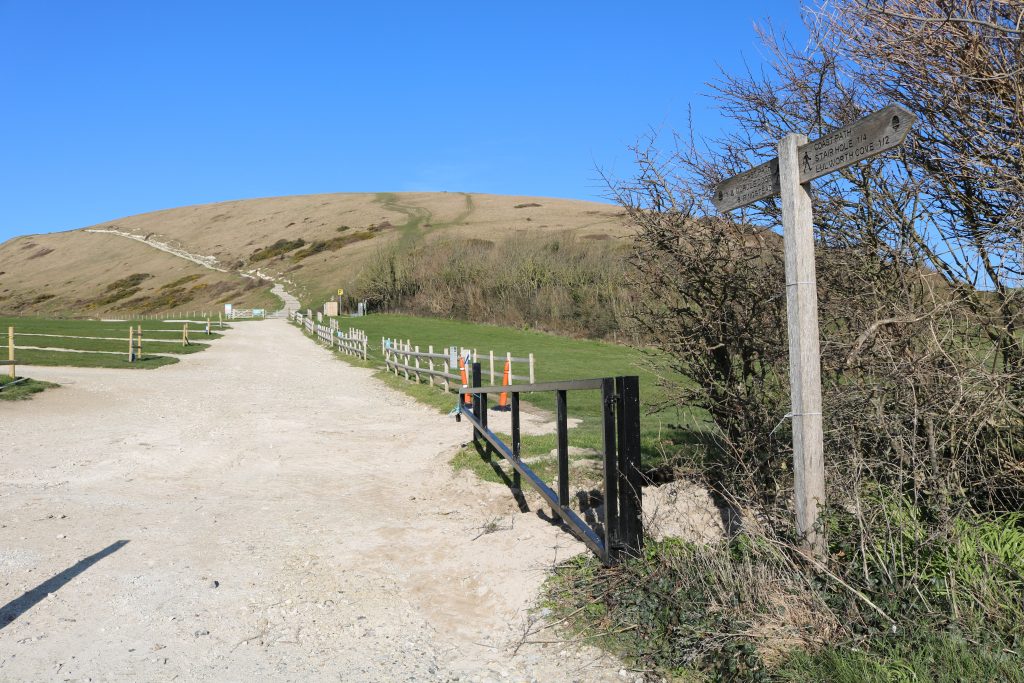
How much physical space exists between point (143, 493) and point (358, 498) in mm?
2118

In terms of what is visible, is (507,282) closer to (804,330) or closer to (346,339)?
(346,339)

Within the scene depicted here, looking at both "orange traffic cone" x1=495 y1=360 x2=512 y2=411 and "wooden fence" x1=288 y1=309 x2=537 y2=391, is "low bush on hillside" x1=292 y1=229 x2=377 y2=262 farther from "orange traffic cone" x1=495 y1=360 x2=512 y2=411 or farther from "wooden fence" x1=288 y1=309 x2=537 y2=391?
"orange traffic cone" x1=495 y1=360 x2=512 y2=411

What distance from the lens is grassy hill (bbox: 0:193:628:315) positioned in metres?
84.7

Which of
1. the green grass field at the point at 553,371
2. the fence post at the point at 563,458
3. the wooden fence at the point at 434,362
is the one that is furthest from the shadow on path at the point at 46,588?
the wooden fence at the point at 434,362

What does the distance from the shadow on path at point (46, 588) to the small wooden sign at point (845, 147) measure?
4.80 metres

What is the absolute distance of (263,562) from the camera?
583 centimetres

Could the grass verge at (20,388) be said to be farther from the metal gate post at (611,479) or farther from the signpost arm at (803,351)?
the signpost arm at (803,351)

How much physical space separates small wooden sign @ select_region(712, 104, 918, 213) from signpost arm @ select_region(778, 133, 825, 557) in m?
0.11

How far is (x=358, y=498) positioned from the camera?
26.2 ft

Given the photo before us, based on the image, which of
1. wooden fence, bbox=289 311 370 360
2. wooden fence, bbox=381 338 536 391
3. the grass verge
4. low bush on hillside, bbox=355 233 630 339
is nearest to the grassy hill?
low bush on hillside, bbox=355 233 630 339

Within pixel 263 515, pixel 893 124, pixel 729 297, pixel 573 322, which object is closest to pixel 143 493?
pixel 263 515

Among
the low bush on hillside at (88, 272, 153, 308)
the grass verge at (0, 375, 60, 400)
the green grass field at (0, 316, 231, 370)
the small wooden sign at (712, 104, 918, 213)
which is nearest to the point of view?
the small wooden sign at (712, 104, 918, 213)

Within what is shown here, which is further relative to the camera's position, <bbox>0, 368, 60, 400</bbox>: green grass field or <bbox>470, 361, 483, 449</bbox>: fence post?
<bbox>0, 368, 60, 400</bbox>: green grass field

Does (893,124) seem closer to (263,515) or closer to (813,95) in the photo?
(813,95)
